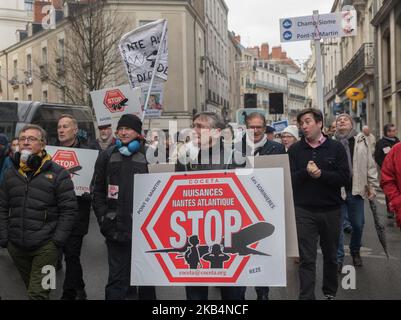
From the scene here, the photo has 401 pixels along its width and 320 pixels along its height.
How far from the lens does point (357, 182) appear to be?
7.22 metres

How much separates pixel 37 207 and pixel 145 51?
19.0 ft

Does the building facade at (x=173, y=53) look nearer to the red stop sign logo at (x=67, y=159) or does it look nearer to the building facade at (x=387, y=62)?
the building facade at (x=387, y=62)

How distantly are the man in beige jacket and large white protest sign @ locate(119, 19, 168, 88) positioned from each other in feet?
12.3

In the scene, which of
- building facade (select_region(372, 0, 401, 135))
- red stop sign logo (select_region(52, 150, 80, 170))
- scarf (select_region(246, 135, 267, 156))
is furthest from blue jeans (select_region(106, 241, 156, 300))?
building facade (select_region(372, 0, 401, 135))

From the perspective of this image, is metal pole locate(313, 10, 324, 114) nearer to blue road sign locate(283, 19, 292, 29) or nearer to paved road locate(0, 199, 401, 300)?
blue road sign locate(283, 19, 292, 29)

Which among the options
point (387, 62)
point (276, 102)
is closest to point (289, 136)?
point (276, 102)

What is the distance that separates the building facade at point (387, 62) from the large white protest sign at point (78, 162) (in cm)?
1867

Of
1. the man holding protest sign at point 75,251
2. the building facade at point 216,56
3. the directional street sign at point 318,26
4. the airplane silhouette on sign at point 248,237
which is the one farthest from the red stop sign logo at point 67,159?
the building facade at point 216,56

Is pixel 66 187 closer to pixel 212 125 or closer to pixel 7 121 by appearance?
pixel 212 125

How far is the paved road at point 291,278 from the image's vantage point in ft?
19.5

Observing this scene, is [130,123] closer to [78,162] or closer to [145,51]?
[78,162]

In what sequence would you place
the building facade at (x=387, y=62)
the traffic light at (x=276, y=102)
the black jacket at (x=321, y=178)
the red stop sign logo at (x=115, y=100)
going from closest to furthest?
the black jacket at (x=321, y=178) < the red stop sign logo at (x=115, y=100) < the traffic light at (x=276, y=102) < the building facade at (x=387, y=62)

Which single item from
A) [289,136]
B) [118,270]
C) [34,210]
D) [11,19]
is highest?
[11,19]

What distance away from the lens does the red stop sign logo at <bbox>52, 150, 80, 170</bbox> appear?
5.91m
